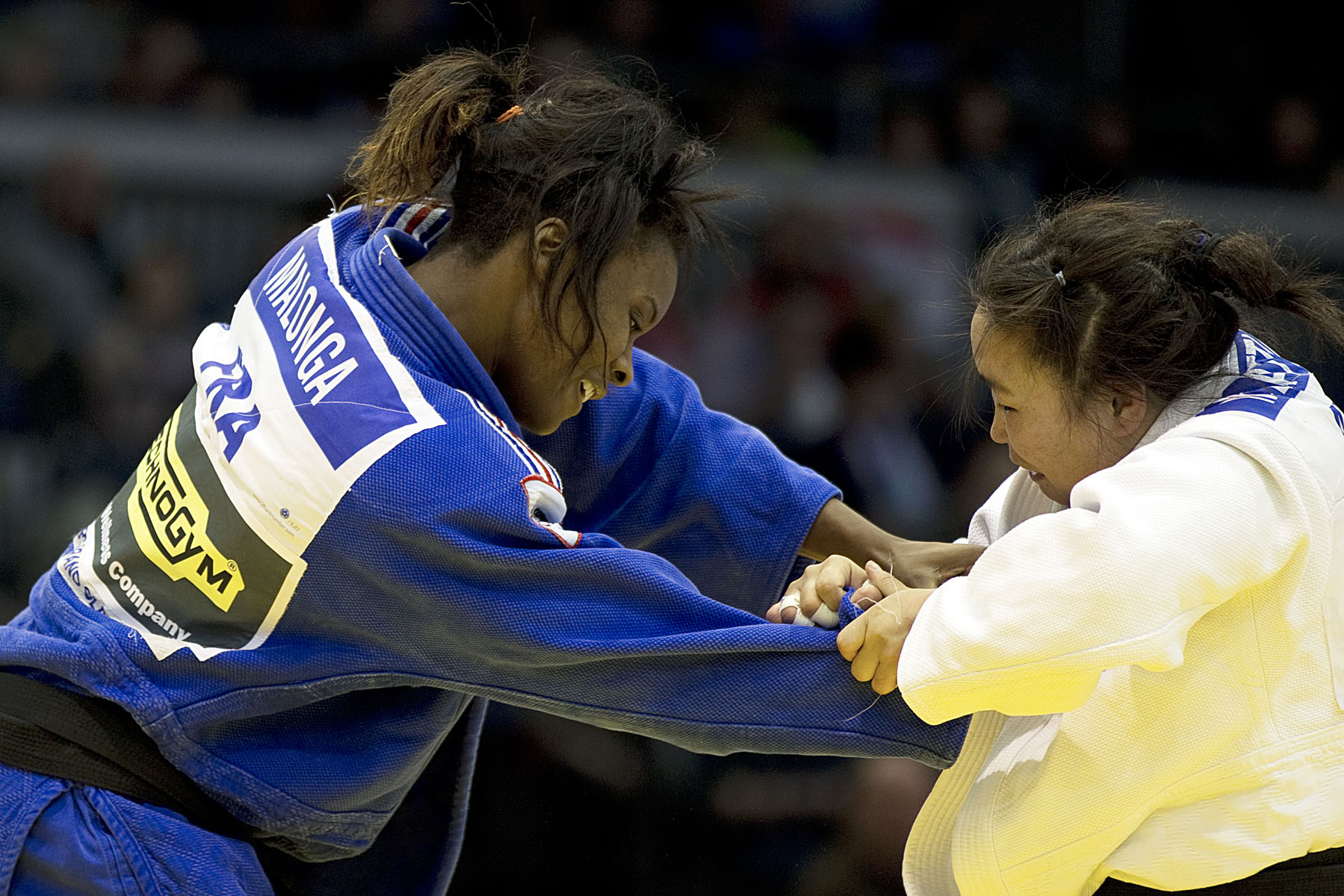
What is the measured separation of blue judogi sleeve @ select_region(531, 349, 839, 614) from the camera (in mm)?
1677

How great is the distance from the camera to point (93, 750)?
4.30ft

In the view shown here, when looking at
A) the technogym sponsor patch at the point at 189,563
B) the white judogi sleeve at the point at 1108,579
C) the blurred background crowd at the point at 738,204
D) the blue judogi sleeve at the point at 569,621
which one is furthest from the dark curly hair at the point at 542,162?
the blurred background crowd at the point at 738,204

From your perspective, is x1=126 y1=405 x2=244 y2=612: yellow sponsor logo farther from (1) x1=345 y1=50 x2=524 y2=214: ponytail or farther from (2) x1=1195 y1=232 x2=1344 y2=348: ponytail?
(2) x1=1195 y1=232 x2=1344 y2=348: ponytail

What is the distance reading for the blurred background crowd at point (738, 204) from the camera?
108 inches

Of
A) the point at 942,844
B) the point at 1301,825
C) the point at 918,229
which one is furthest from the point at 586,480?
the point at 918,229

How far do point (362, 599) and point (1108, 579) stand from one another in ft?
2.26

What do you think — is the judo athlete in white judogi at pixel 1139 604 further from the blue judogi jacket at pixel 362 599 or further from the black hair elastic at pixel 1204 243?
the blue judogi jacket at pixel 362 599

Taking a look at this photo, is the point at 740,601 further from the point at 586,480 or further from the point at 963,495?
the point at 963,495

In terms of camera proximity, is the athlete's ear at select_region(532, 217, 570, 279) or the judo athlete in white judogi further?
the athlete's ear at select_region(532, 217, 570, 279)

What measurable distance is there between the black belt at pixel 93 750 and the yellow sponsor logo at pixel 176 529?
0.51ft

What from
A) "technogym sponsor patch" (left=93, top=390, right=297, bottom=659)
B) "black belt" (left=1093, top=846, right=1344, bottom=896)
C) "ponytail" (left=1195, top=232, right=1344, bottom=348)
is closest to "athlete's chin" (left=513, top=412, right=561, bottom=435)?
"technogym sponsor patch" (left=93, top=390, right=297, bottom=659)

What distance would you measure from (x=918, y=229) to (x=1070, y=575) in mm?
3082

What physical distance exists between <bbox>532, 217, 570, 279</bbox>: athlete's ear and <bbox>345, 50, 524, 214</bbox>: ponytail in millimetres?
146

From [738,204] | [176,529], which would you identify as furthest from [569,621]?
[738,204]
